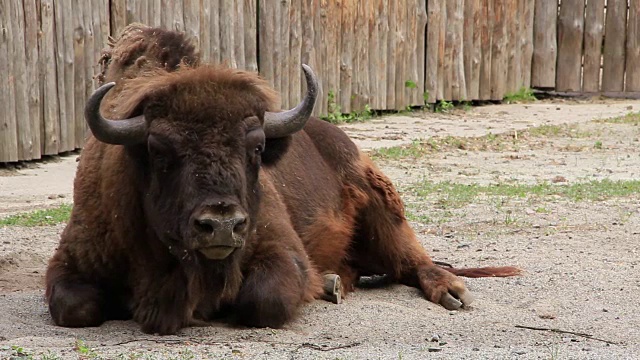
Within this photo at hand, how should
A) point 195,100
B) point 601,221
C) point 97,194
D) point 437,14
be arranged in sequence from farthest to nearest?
point 437,14 → point 601,221 → point 97,194 → point 195,100

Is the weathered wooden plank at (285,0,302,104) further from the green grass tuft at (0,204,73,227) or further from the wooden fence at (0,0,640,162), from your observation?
the green grass tuft at (0,204,73,227)

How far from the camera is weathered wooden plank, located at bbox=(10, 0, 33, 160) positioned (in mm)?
11867

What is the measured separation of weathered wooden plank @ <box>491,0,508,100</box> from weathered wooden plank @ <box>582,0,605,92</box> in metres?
1.57

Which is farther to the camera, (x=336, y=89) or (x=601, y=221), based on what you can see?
(x=336, y=89)

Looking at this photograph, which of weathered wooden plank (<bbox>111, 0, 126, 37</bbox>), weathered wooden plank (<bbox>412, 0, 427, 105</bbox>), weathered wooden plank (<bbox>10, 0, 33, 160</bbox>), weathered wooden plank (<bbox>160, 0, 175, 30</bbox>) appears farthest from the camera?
weathered wooden plank (<bbox>412, 0, 427, 105</bbox>)

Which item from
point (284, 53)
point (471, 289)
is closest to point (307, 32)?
point (284, 53)

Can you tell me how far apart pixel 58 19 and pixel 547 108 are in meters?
9.38

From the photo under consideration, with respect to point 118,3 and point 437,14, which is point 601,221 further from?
point 437,14

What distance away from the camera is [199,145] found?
569 cm

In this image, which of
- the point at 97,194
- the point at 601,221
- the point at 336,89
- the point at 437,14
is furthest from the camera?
the point at 437,14

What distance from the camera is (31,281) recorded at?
768 centimetres

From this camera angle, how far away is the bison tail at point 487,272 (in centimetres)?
796

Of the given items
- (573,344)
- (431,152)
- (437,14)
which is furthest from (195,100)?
(437,14)

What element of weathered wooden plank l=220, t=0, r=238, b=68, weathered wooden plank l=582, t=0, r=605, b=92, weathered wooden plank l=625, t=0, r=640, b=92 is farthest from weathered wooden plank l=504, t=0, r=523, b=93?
weathered wooden plank l=220, t=0, r=238, b=68
